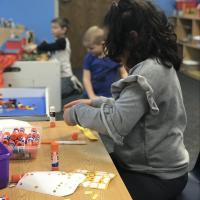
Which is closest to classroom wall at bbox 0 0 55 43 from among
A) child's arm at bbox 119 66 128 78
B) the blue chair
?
child's arm at bbox 119 66 128 78

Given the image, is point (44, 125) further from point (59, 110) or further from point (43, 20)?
point (43, 20)

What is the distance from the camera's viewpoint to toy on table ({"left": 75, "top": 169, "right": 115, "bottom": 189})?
3.94 ft

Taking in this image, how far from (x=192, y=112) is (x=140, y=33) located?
9.99 feet

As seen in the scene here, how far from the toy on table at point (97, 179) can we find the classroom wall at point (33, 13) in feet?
14.9

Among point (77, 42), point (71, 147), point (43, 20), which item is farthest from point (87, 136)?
point (77, 42)

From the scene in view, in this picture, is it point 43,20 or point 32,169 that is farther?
point 43,20

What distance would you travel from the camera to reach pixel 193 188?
5.45ft

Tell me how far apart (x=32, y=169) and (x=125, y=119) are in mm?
340

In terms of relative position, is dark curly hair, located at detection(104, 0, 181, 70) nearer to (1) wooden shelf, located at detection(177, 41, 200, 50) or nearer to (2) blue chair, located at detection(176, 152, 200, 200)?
(2) blue chair, located at detection(176, 152, 200, 200)

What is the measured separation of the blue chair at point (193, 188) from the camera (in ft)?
5.25

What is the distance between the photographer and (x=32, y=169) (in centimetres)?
131

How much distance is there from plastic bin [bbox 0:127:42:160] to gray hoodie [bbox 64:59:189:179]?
0.18 metres

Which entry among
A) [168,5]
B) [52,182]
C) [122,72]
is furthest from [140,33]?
[168,5]

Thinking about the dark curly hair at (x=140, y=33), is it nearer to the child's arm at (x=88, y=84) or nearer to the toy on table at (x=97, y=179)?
the toy on table at (x=97, y=179)
